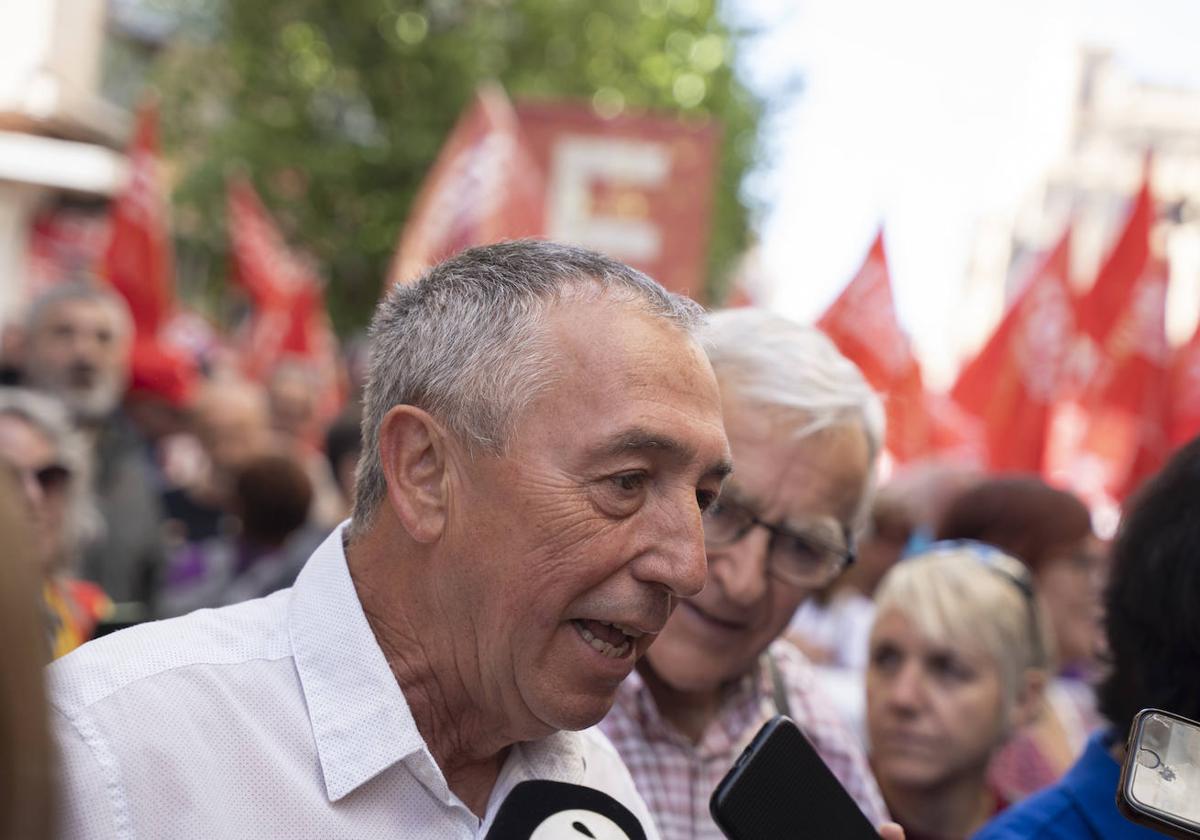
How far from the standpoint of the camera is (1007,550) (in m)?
4.68

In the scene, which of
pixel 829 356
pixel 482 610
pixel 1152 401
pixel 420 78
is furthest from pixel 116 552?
pixel 420 78

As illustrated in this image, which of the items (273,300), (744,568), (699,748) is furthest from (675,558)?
(273,300)

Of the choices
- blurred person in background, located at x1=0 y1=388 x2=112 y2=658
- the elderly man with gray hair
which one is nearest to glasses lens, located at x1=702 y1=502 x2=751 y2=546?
the elderly man with gray hair

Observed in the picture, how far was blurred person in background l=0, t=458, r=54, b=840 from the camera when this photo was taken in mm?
785

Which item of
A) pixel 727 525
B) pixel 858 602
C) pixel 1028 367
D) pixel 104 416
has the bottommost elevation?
pixel 858 602

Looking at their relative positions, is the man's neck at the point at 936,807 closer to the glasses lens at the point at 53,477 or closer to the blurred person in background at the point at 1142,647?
the blurred person in background at the point at 1142,647

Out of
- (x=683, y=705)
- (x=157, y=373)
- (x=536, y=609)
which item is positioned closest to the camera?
(x=536, y=609)

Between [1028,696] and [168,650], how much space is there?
8.75 ft

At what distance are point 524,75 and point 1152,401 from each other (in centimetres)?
1427

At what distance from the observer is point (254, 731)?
151cm

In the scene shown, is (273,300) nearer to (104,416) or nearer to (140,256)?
(140,256)

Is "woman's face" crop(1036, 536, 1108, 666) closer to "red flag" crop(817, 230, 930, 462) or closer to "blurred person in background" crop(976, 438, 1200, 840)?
"blurred person in background" crop(976, 438, 1200, 840)

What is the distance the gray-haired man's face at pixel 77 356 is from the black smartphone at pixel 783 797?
15.5ft

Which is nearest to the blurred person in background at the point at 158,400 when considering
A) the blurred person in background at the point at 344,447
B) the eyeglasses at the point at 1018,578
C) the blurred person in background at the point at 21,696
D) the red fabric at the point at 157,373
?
the red fabric at the point at 157,373
